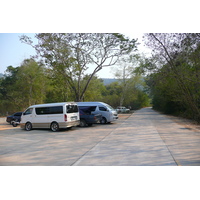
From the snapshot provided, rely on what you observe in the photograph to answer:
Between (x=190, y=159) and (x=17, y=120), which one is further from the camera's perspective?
(x=17, y=120)

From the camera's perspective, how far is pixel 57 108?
13.1 m

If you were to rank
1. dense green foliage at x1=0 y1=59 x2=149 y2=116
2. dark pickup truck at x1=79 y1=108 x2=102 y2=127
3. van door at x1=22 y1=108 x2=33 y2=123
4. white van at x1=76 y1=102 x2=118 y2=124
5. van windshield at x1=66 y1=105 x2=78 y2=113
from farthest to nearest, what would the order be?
dense green foliage at x1=0 y1=59 x2=149 y2=116
white van at x1=76 y1=102 x2=118 y2=124
dark pickup truck at x1=79 y1=108 x2=102 y2=127
van door at x1=22 y1=108 x2=33 y2=123
van windshield at x1=66 y1=105 x2=78 y2=113

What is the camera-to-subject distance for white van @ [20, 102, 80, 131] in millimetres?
12961

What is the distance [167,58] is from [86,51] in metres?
8.78

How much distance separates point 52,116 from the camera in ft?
43.6

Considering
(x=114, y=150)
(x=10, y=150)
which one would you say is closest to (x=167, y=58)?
(x=114, y=150)

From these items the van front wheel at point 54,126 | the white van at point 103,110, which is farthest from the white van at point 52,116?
the white van at point 103,110

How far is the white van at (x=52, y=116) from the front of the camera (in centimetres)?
1296

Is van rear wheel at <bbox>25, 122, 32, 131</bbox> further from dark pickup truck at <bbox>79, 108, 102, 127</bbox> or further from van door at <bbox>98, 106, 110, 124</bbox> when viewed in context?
van door at <bbox>98, 106, 110, 124</bbox>

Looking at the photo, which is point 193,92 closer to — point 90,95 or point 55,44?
point 55,44

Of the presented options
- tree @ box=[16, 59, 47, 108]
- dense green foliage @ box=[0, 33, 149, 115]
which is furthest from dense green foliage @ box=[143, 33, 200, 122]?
tree @ box=[16, 59, 47, 108]

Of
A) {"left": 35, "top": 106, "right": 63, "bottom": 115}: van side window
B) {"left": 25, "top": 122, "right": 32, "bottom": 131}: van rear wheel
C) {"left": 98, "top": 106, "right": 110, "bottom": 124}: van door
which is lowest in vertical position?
{"left": 25, "top": 122, "right": 32, "bottom": 131}: van rear wheel

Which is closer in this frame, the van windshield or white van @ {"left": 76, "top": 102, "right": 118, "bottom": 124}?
the van windshield

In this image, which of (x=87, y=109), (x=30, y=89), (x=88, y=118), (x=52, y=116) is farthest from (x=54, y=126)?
(x=30, y=89)
